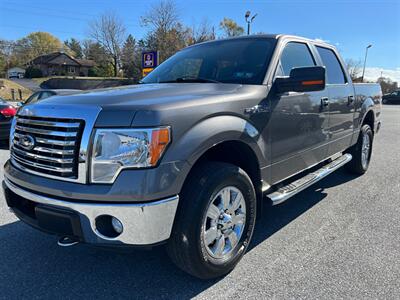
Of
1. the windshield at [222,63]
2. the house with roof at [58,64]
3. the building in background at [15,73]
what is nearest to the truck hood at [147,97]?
the windshield at [222,63]

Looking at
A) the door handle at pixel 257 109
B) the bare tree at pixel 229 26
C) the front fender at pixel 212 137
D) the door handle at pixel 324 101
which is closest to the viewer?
the front fender at pixel 212 137

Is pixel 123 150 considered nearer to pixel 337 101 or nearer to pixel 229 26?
pixel 337 101

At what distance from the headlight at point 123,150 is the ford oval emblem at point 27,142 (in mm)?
595

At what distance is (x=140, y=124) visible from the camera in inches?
82.4

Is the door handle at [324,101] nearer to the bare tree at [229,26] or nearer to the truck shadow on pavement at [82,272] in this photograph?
the truck shadow on pavement at [82,272]

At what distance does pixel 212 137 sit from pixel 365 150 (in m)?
4.24

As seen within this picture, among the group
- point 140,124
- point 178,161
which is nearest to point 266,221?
point 178,161

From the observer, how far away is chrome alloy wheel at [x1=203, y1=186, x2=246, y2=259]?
8.36 feet

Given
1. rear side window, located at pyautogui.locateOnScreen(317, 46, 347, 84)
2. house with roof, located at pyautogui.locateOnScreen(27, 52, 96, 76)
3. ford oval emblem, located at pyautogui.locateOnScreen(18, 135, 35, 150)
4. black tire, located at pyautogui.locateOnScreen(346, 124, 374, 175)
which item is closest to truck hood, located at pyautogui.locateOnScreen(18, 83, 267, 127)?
ford oval emblem, located at pyautogui.locateOnScreen(18, 135, 35, 150)

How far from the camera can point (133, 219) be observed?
209cm

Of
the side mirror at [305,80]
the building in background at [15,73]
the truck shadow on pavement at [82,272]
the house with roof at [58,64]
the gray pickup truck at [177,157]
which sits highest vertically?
the house with roof at [58,64]

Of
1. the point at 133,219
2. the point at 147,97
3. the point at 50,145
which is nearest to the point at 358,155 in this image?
the point at 147,97

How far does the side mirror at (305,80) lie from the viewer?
282 centimetres

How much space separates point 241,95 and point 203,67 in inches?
39.6
